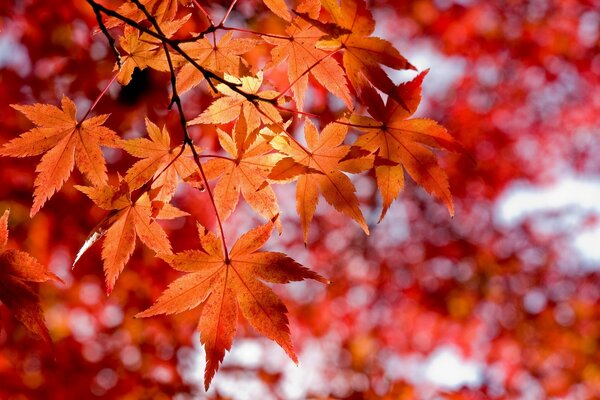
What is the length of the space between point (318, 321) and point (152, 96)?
13.3 ft

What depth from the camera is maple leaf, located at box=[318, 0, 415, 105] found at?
1.13 metres

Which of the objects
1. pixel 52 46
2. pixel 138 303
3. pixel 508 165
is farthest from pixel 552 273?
pixel 52 46

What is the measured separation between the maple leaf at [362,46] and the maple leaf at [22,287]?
0.75m

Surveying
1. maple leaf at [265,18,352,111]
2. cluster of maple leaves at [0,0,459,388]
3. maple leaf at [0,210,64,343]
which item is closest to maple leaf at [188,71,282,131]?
cluster of maple leaves at [0,0,459,388]

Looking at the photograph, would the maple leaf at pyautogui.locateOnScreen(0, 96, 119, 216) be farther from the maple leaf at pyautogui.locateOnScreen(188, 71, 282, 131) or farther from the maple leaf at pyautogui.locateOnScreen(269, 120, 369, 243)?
the maple leaf at pyautogui.locateOnScreen(269, 120, 369, 243)

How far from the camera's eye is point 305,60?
4.56 feet

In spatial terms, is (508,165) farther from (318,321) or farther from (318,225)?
(318,321)

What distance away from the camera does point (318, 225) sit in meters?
7.38

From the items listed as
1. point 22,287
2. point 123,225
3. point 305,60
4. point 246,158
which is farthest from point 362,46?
point 22,287

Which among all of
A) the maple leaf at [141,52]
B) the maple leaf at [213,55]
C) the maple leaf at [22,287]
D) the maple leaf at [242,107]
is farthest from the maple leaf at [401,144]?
the maple leaf at [22,287]

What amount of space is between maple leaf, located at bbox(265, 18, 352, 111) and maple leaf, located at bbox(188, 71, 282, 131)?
108 millimetres

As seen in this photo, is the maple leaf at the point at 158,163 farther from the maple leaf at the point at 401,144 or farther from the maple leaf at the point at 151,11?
the maple leaf at the point at 401,144

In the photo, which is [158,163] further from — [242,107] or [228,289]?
[228,289]

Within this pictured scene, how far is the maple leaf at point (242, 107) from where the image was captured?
1279 mm
